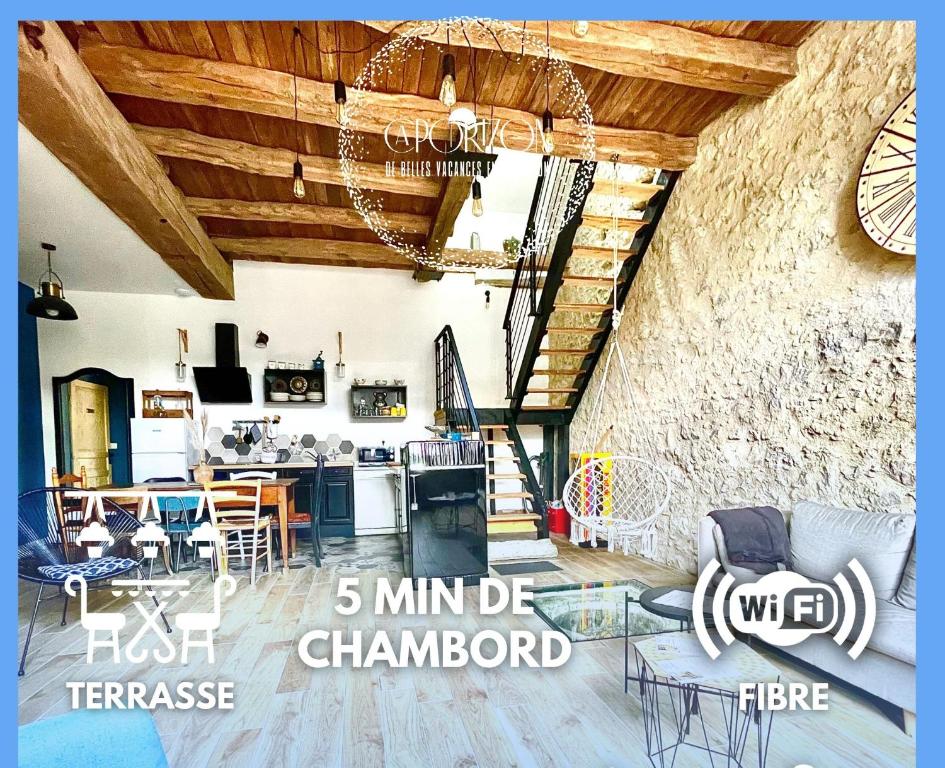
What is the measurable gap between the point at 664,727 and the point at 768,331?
2017 millimetres

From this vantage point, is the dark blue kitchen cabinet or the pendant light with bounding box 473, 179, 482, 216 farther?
the dark blue kitchen cabinet

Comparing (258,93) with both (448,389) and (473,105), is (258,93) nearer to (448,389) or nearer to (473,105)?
(473,105)

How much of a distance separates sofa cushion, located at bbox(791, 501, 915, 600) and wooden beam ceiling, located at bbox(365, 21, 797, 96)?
2.31m

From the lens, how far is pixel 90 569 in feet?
6.72

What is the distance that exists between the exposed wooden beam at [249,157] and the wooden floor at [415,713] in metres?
2.58

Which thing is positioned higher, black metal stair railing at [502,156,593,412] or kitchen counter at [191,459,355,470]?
black metal stair railing at [502,156,593,412]

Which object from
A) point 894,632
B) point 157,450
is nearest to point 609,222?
point 894,632

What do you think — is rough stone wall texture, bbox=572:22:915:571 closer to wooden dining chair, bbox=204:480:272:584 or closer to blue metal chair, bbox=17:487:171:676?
wooden dining chair, bbox=204:480:272:584

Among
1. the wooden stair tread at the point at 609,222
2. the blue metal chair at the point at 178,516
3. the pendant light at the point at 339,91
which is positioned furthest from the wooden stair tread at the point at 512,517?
the pendant light at the point at 339,91

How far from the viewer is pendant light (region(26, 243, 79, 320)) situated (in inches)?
101

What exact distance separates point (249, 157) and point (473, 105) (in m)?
1.77

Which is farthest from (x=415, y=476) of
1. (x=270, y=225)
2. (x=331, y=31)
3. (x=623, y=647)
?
(x=270, y=225)

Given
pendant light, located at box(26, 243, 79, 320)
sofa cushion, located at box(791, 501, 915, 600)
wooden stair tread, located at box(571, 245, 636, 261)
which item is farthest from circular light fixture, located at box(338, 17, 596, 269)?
sofa cushion, located at box(791, 501, 915, 600)
